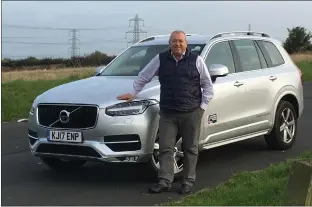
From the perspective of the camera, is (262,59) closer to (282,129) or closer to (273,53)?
(273,53)

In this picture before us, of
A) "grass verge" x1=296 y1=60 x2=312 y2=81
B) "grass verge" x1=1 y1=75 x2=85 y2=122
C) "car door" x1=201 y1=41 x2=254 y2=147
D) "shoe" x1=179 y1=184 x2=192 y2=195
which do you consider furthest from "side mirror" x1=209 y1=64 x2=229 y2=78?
"grass verge" x1=296 y1=60 x2=312 y2=81

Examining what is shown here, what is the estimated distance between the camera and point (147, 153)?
6.20 m

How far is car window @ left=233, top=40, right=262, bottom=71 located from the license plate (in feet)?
9.00

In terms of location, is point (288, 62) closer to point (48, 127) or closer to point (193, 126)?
point (193, 126)

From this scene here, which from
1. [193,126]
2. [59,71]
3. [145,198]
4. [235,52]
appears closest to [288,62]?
[235,52]

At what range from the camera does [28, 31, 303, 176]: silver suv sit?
20.2 ft

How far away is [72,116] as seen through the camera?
6289mm

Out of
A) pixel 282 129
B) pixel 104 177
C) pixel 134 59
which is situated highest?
pixel 134 59

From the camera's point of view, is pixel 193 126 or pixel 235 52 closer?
pixel 193 126

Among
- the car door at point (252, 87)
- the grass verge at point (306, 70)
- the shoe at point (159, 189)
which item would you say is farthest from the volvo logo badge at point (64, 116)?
the grass verge at point (306, 70)

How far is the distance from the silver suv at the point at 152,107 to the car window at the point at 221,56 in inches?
A: 0.6

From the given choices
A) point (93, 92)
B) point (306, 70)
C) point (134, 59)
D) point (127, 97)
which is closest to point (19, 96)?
point (134, 59)

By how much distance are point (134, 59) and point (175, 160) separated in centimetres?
183

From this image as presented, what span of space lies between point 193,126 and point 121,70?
1.91 m
